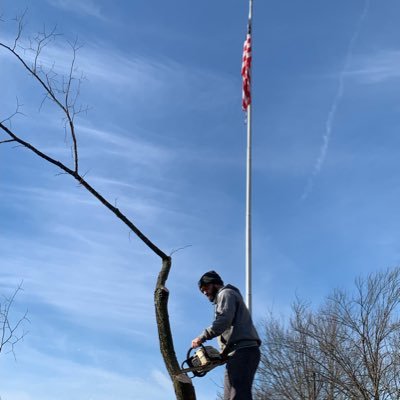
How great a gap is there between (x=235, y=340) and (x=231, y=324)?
0.14 meters

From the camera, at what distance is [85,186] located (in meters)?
5.45

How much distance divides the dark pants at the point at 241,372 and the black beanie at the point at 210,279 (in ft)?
2.12

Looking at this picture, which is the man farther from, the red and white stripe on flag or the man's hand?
the red and white stripe on flag

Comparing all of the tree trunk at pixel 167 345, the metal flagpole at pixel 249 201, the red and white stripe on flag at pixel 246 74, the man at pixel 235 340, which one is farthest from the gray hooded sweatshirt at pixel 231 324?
the red and white stripe on flag at pixel 246 74

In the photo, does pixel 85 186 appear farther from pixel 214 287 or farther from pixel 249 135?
pixel 249 135

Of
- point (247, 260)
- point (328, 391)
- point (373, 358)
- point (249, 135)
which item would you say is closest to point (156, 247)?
point (247, 260)

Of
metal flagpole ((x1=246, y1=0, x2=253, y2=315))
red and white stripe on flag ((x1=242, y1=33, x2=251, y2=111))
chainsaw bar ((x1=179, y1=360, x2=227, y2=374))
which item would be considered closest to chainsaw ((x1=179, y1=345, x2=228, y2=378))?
chainsaw bar ((x1=179, y1=360, x2=227, y2=374))

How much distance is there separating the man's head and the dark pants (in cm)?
57

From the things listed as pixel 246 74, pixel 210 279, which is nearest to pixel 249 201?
pixel 246 74

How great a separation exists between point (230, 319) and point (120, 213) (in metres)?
1.38

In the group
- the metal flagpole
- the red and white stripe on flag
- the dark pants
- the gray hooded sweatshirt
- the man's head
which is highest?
the red and white stripe on flag

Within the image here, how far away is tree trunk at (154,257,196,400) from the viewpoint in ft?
16.9

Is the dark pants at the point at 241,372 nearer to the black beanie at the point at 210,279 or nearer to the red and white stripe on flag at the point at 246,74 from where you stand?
the black beanie at the point at 210,279

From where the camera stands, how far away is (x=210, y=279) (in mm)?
5504
